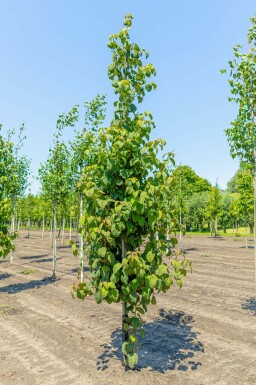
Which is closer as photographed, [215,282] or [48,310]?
[48,310]

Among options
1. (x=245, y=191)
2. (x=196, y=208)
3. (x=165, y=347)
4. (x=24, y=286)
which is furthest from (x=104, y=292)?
(x=196, y=208)

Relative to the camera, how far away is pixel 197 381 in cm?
621

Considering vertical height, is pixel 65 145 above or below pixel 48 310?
above

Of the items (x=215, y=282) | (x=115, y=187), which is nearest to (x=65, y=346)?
(x=115, y=187)

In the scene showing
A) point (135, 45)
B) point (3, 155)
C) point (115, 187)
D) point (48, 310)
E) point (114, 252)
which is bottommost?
point (48, 310)

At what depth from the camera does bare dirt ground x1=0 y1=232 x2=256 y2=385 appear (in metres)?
6.48

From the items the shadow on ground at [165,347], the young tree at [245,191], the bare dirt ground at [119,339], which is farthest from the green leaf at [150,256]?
the young tree at [245,191]

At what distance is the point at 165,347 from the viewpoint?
8.01 metres

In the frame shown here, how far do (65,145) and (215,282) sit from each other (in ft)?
37.3

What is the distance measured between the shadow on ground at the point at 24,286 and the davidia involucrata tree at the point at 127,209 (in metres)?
9.90

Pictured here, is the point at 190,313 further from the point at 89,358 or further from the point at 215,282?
the point at 215,282

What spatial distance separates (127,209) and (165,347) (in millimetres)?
4606

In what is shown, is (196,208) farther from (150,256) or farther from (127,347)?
(150,256)

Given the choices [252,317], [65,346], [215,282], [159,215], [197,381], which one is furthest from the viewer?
[215,282]
